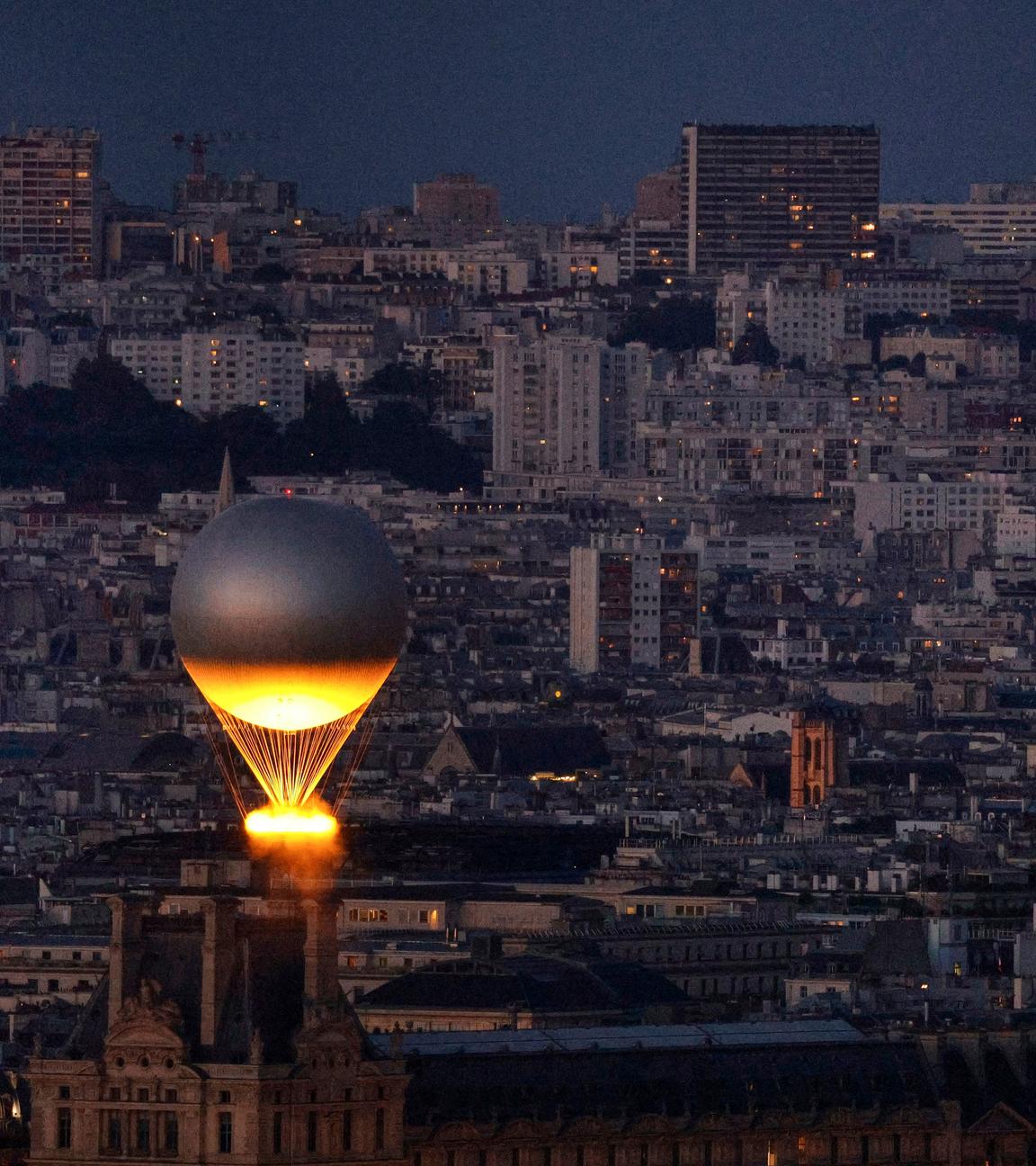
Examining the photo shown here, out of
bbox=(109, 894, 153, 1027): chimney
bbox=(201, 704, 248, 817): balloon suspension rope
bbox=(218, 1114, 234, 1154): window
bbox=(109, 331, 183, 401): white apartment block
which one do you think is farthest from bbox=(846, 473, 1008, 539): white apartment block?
bbox=(218, 1114, 234, 1154): window

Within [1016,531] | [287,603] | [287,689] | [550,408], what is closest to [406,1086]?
[287,689]

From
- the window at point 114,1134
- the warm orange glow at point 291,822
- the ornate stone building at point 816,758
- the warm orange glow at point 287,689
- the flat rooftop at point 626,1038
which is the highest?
the warm orange glow at point 287,689

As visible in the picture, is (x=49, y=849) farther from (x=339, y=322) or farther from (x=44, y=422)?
(x=339, y=322)

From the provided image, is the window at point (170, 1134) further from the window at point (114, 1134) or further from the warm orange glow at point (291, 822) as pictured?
the warm orange glow at point (291, 822)

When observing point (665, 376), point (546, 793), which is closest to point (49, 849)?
point (546, 793)

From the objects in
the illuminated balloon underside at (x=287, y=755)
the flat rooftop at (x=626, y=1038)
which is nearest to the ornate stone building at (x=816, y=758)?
the flat rooftop at (x=626, y=1038)

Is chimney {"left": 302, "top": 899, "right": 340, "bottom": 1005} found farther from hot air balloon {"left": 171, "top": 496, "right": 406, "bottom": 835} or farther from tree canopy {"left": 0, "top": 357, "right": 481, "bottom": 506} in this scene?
tree canopy {"left": 0, "top": 357, "right": 481, "bottom": 506}
